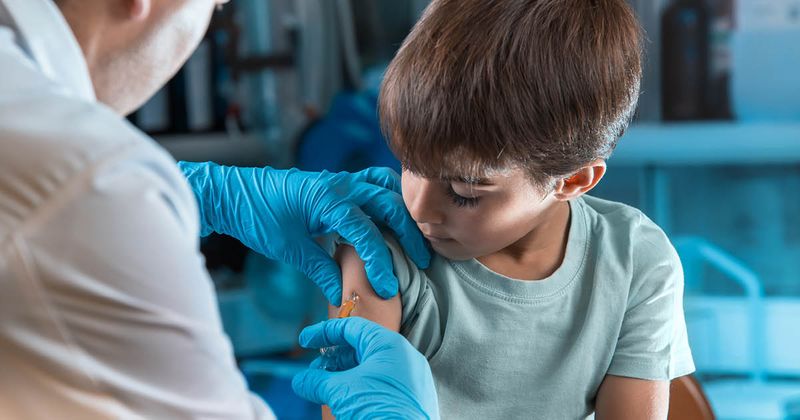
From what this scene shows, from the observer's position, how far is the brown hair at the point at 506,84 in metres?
1.08

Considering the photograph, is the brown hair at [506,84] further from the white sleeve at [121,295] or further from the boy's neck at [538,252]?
the white sleeve at [121,295]

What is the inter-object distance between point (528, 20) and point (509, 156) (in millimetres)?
168

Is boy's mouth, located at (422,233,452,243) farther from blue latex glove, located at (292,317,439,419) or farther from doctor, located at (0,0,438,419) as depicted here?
doctor, located at (0,0,438,419)

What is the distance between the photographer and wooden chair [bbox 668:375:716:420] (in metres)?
1.42

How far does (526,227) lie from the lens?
4.03 feet

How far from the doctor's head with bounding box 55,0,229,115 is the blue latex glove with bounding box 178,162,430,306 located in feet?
1.20

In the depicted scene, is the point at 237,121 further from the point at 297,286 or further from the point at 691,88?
the point at 691,88

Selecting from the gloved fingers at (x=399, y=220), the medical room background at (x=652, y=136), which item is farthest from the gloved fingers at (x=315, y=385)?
the medical room background at (x=652, y=136)

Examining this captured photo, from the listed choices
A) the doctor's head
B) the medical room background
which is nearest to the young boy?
the doctor's head

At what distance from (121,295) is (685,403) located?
104 cm

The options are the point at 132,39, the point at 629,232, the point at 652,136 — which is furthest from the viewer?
the point at 652,136

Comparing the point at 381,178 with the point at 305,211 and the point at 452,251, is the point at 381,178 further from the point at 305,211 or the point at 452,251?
the point at 452,251

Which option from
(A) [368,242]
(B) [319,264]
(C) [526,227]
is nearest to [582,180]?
(C) [526,227]

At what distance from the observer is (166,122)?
4.19 m
